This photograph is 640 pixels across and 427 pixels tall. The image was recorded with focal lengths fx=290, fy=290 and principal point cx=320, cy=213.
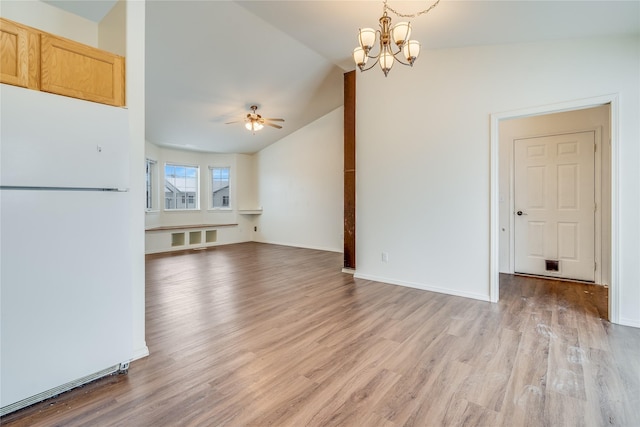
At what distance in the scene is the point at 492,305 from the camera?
3.26 metres

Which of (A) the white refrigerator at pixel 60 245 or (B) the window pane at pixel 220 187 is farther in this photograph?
(B) the window pane at pixel 220 187

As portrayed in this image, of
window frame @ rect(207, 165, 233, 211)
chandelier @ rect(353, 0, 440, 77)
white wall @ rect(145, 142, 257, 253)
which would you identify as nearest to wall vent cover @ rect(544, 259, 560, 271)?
Result: chandelier @ rect(353, 0, 440, 77)

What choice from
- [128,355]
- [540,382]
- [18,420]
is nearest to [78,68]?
[128,355]

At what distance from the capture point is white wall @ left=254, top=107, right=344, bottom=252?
6953 millimetres

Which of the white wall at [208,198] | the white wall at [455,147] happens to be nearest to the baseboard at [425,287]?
the white wall at [455,147]

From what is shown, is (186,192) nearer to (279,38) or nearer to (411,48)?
(279,38)

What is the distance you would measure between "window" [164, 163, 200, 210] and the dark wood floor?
472 cm

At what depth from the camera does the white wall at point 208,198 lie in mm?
7309

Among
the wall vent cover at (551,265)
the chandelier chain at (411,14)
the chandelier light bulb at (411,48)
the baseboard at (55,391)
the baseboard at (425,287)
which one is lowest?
the baseboard at (55,391)

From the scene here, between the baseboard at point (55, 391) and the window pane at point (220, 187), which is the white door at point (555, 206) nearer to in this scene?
the baseboard at point (55, 391)

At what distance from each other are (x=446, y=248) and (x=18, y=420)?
12.8ft

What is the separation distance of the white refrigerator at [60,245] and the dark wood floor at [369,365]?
224mm

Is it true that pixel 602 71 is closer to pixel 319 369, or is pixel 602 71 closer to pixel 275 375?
pixel 319 369

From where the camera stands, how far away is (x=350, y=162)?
4.69 meters
